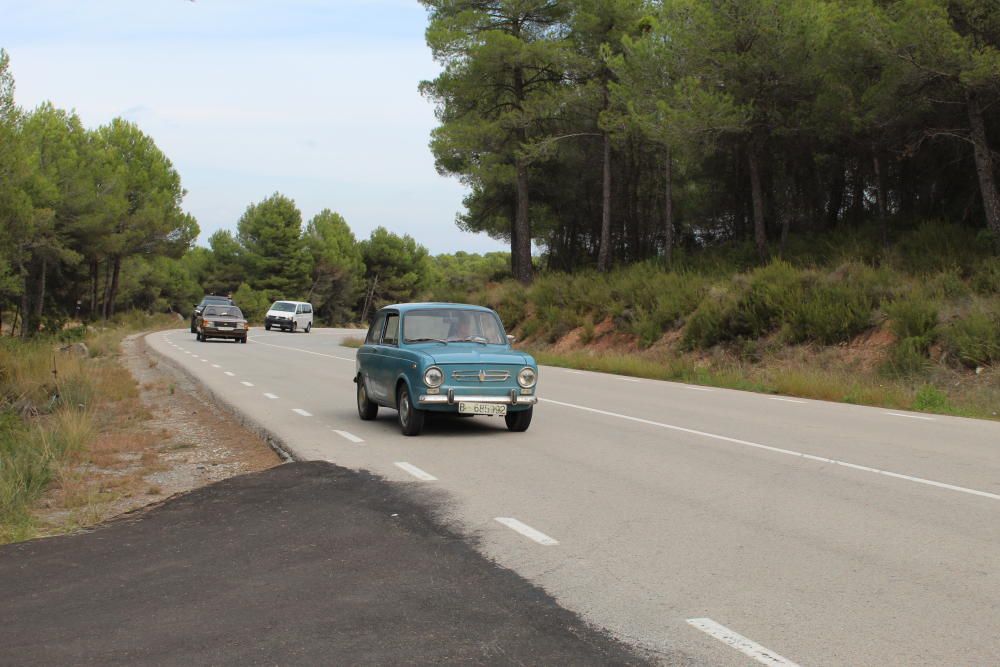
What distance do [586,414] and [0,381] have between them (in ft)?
36.9

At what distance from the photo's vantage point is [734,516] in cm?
735

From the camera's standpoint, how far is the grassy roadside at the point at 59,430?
25.9 feet

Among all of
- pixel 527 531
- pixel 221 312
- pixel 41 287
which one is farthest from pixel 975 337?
pixel 41 287

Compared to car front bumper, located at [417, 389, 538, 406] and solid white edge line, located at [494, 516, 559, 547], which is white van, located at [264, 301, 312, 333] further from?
solid white edge line, located at [494, 516, 559, 547]

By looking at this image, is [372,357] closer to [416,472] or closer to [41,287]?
[416,472]

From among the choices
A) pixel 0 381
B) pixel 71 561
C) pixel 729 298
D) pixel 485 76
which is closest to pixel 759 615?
pixel 71 561

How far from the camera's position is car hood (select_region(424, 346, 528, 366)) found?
11.6m

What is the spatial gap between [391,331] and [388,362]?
26.8 inches

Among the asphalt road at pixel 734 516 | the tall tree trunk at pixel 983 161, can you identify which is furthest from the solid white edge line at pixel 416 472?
the tall tree trunk at pixel 983 161

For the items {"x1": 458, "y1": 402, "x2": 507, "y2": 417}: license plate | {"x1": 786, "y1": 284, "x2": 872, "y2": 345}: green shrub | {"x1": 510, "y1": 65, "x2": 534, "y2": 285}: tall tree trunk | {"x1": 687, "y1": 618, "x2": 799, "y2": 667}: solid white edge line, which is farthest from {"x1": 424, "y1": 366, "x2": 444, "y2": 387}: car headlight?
{"x1": 510, "y1": 65, "x2": 534, "y2": 285}: tall tree trunk

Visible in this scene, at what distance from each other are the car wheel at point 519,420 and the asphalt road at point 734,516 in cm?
13

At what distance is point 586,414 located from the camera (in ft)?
48.0

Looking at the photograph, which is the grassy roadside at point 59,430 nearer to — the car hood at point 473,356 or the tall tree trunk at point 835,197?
the car hood at point 473,356

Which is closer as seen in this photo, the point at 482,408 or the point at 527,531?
the point at 527,531
